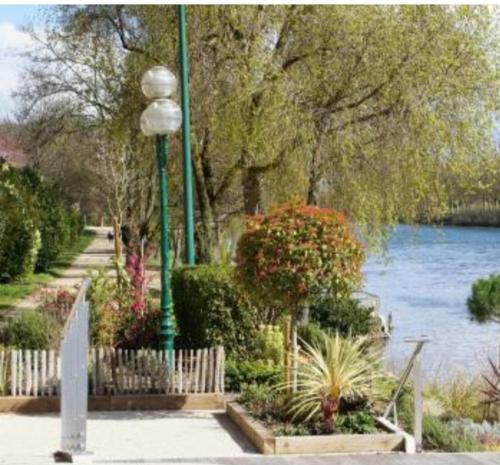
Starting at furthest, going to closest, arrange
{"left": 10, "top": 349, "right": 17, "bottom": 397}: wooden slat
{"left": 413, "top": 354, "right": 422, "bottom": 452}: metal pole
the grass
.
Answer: the grass, {"left": 10, "top": 349, "right": 17, "bottom": 397}: wooden slat, {"left": 413, "top": 354, "right": 422, "bottom": 452}: metal pole

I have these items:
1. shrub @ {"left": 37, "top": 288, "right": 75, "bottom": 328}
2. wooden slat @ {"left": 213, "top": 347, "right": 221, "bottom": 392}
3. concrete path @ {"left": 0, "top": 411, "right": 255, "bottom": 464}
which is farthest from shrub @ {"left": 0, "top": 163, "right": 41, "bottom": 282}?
concrete path @ {"left": 0, "top": 411, "right": 255, "bottom": 464}

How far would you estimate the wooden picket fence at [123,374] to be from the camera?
1326cm

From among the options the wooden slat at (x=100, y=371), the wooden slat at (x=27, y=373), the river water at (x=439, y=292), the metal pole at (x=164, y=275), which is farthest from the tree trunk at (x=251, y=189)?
the wooden slat at (x=27, y=373)

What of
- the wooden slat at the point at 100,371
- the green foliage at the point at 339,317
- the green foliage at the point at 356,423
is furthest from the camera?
the green foliage at the point at 339,317

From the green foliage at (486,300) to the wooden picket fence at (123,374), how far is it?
1065 centimetres

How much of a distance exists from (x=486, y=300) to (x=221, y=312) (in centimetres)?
994

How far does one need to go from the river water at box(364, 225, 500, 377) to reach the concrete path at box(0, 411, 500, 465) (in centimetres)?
550

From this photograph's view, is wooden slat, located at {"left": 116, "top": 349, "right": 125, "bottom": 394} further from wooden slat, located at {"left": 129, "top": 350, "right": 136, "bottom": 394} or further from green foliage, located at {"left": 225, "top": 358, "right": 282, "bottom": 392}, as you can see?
green foliage, located at {"left": 225, "top": 358, "right": 282, "bottom": 392}

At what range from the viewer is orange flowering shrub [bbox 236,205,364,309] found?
1216 cm

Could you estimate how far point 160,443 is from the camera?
438 inches

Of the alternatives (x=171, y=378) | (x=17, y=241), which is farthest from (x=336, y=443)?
(x=17, y=241)

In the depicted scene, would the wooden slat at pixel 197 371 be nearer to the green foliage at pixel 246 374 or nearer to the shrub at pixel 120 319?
the green foliage at pixel 246 374

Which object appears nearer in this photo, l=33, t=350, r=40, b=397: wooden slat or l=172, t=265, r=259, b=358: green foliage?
l=33, t=350, r=40, b=397: wooden slat

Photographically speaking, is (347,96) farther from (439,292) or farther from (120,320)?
(439,292)
